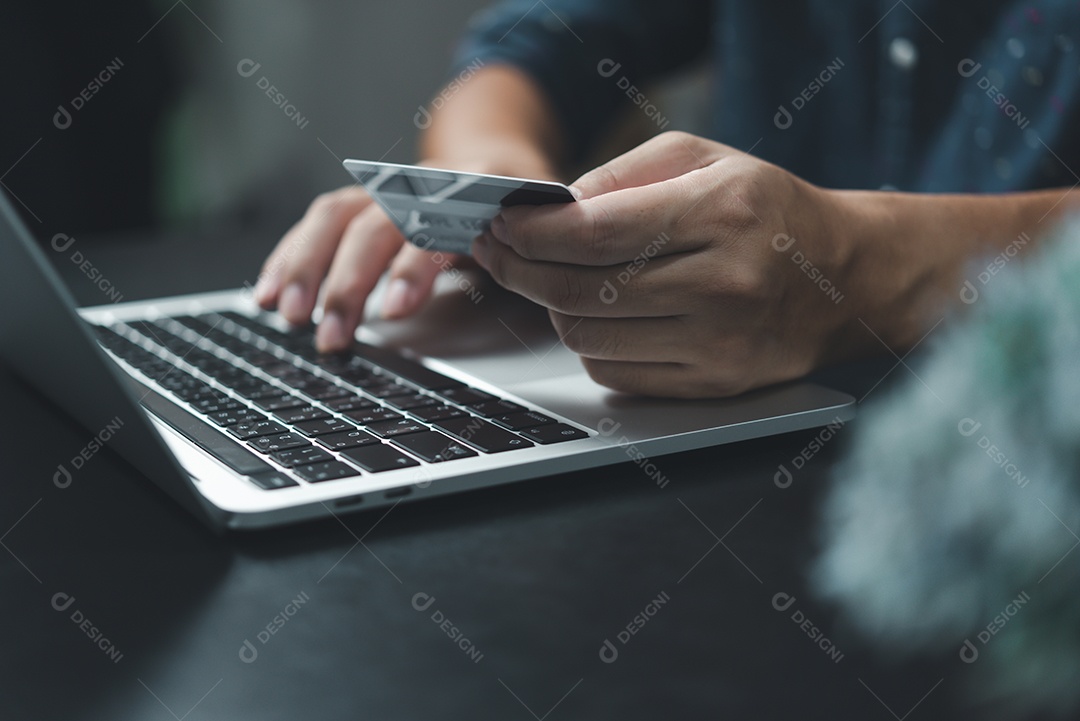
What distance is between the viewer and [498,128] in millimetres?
1243

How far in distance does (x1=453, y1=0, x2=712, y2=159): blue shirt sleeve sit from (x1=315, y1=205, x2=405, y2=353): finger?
664mm

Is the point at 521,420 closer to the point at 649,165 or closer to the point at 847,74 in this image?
the point at 649,165

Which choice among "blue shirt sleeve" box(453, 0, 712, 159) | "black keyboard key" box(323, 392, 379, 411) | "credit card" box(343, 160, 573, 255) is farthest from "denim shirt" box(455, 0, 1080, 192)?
"black keyboard key" box(323, 392, 379, 411)

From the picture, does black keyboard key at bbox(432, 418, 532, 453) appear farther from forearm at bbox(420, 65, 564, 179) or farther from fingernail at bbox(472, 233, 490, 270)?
forearm at bbox(420, 65, 564, 179)

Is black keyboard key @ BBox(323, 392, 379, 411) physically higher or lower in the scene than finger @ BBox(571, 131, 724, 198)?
higher

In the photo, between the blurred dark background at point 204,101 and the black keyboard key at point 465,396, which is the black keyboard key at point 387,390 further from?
the blurred dark background at point 204,101

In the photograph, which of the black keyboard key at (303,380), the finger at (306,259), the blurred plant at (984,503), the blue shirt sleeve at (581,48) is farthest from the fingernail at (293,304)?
the blue shirt sleeve at (581,48)

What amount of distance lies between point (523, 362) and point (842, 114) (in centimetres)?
78

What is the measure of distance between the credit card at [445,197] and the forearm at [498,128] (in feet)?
1.07

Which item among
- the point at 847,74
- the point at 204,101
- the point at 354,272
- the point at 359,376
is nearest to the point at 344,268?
the point at 354,272

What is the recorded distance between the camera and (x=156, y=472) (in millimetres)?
481

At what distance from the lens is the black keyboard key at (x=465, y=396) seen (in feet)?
2.05

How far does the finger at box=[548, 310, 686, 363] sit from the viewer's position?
0.61 meters

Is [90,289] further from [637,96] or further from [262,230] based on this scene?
[637,96]
